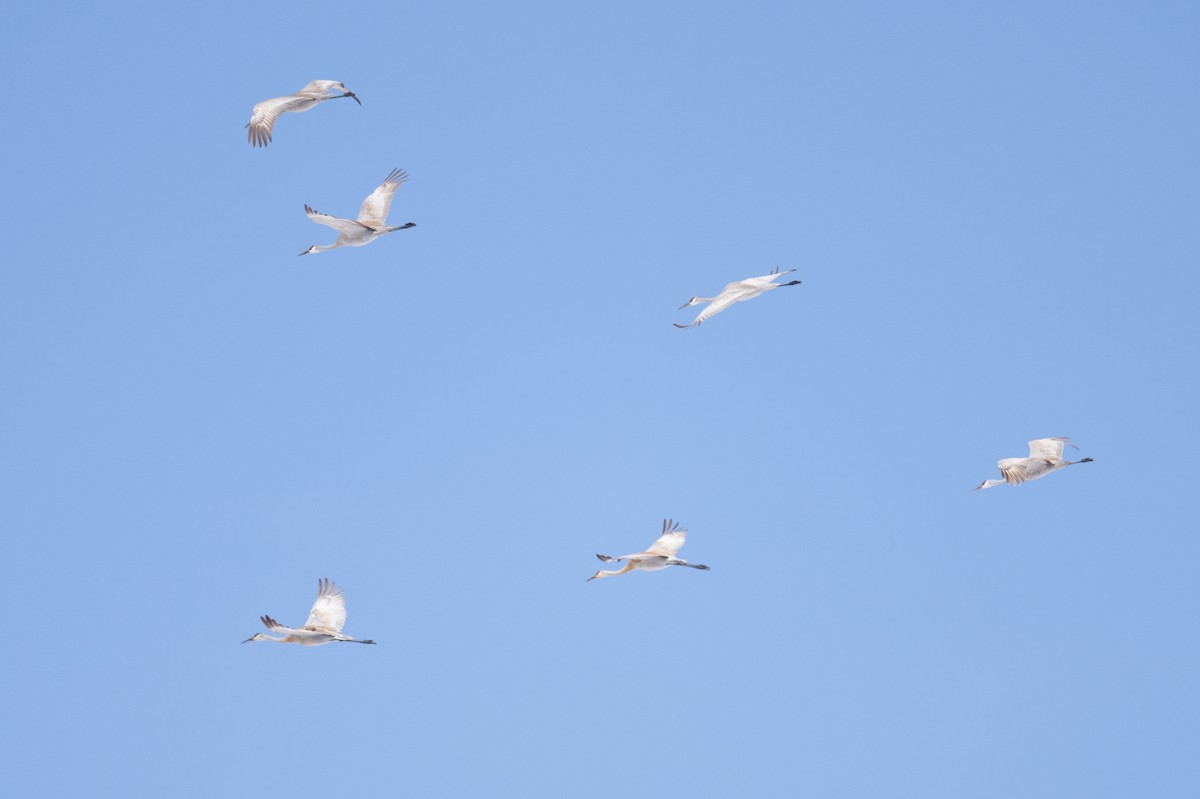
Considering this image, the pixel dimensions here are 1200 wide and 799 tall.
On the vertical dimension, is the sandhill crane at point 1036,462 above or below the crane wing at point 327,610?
above

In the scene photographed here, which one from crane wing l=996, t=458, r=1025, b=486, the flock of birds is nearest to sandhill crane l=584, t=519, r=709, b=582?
the flock of birds

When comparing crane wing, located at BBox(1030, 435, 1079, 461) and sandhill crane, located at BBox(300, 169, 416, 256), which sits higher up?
sandhill crane, located at BBox(300, 169, 416, 256)

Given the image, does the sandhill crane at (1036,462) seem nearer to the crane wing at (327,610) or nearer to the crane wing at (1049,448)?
the crane wing at (1049,448)

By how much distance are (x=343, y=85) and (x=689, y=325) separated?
29.7ft

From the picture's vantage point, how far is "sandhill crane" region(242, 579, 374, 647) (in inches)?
1223

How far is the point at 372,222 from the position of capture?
3500cm

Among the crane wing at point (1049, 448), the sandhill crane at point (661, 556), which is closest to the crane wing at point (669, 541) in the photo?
the sandhill crane at point (661, 556)

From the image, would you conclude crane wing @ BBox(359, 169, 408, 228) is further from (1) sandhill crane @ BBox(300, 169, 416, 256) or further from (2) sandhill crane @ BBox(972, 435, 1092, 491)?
(2) sandhill crane @ BBox(972, 435, 1092, 491)

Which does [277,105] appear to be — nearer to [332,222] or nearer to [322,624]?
[332,222]

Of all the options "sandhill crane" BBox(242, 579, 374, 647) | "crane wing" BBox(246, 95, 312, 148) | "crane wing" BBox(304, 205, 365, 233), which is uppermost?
"crane wing" BBox(246, 95, 312, 148)

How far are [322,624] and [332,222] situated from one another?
8.56m

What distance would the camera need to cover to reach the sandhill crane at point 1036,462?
3328cm

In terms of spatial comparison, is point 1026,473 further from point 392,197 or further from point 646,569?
point 392,197

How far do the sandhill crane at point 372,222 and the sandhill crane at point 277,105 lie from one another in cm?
256
